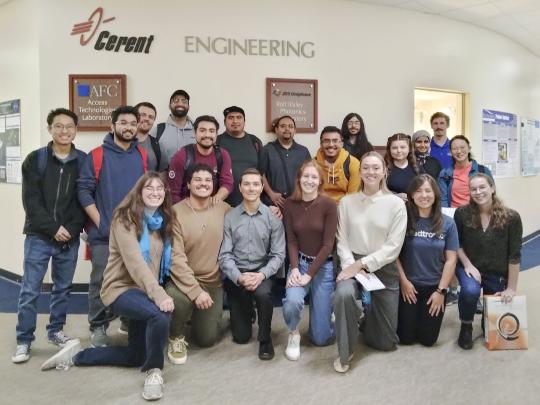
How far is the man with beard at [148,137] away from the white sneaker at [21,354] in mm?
1484

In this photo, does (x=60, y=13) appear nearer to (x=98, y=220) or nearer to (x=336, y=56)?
(x=98, y=220)

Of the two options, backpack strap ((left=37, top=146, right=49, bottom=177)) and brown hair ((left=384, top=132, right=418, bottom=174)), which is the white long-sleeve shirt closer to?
brown hair ((left=384, top=132, right=418, bottom=174))

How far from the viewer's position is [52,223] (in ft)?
8.48

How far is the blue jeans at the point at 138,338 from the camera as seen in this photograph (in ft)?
7.35

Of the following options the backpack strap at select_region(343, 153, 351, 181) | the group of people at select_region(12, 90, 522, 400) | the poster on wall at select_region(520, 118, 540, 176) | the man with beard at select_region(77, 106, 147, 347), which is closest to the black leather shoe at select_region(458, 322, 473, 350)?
the group of people at select_region(12, 90, 522, 400)

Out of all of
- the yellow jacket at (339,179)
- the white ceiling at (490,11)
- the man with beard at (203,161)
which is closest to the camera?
the man with beard at (203,161)

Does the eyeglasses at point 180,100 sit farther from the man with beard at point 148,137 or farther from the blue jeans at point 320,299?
the blue jeans at point 320,299

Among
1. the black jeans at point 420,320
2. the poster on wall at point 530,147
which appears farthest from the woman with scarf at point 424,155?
the poster on wall at point 530,147

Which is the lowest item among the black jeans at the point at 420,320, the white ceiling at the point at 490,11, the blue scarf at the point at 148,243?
the black jeans at the point at 420,320

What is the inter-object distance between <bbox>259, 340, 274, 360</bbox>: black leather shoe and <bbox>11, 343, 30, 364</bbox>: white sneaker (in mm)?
1447

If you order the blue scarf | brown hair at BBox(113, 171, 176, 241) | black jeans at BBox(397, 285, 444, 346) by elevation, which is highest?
brown hair at BBox(113, 171, 176, 241)

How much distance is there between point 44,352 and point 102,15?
9.76ft

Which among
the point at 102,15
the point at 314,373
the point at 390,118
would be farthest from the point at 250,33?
the point at 314,373

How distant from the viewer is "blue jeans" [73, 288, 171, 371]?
7.35 ft
